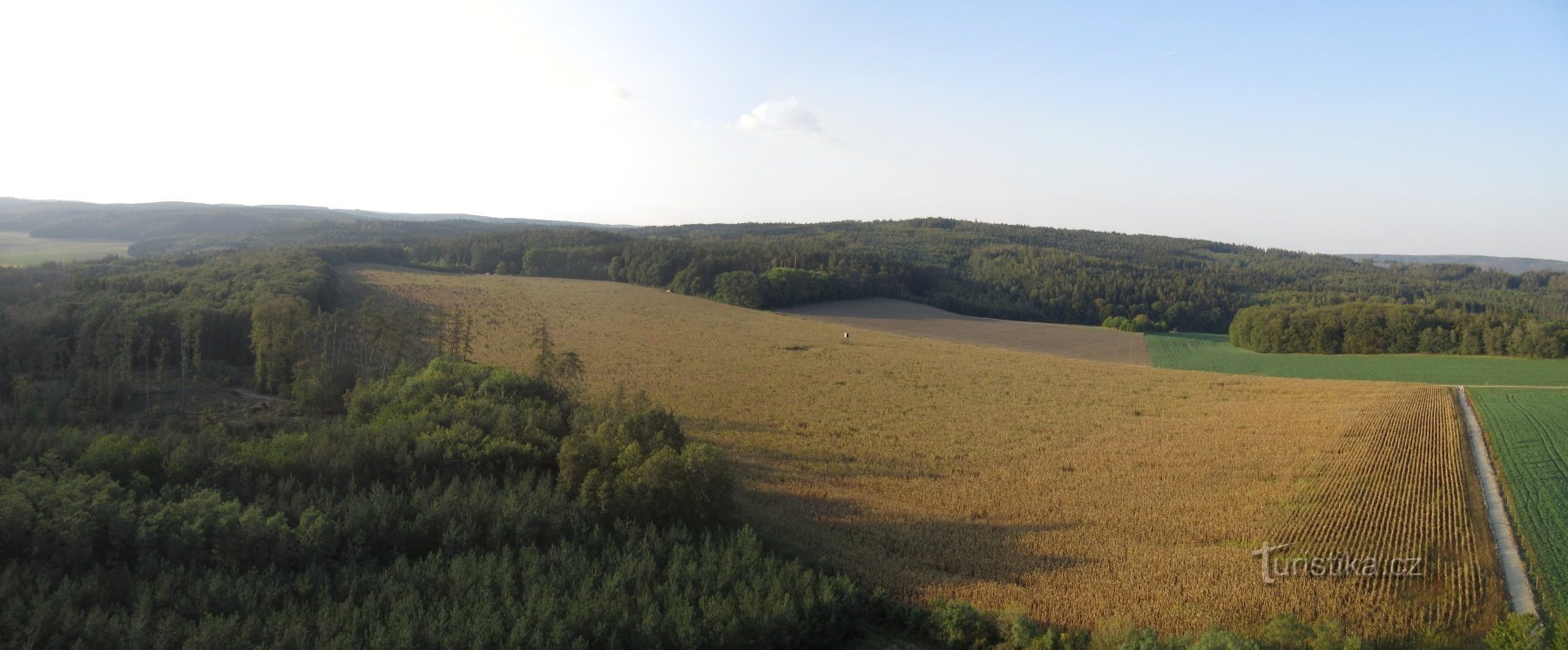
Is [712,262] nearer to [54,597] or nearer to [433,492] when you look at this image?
[433,492]

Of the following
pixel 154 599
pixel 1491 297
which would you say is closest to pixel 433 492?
pixel 154 599

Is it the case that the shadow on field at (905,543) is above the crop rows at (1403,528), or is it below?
below

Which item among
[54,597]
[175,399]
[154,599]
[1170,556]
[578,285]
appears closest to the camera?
[54,597]

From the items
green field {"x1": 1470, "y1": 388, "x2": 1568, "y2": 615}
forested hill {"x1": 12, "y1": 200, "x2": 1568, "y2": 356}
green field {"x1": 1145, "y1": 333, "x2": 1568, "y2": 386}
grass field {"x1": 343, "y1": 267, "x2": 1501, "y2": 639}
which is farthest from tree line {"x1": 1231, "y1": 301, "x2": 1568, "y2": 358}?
grass field {"x1": 343, "y1": 267, "x2": 1501, "y2": 639}

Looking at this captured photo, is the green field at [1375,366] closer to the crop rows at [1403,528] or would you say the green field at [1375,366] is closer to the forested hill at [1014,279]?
the forested hill at [1014,279]

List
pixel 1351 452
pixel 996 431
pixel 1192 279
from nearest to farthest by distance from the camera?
pixel 1351 452 < pixel 996 431 < pixel 1192 279

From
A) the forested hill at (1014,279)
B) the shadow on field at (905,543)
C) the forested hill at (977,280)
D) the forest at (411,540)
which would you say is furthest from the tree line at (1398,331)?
the forest at (411,540)

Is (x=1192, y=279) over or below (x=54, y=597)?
over

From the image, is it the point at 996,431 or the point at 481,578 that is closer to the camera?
the point at 481,578
